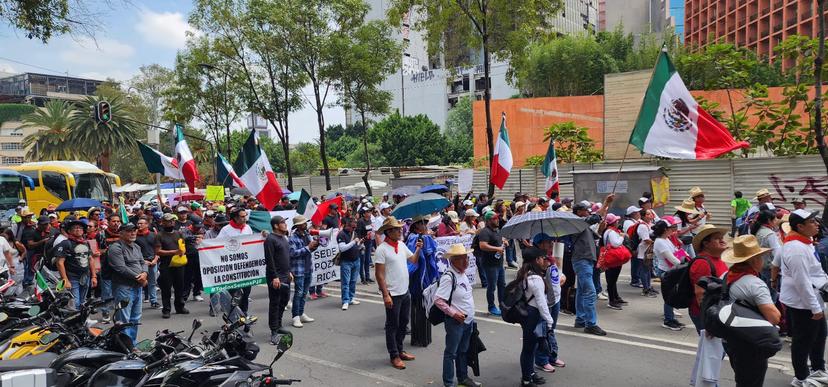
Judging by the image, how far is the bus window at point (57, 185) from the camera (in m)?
26.2

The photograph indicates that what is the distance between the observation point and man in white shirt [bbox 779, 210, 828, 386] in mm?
5547

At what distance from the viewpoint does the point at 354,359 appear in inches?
292

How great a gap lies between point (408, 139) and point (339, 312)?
180 ft

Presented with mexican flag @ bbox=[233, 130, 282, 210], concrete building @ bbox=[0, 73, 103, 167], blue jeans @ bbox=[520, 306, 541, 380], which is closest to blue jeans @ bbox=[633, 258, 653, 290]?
blue jeans @ bbox=[520, 306, 541, 380]

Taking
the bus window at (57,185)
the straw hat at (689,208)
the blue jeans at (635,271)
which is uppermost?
the bus window at (57,185)

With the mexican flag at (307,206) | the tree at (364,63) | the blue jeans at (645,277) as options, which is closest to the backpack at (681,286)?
the blue jeans at (645,277)

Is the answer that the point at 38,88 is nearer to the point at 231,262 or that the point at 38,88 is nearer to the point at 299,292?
the point at 231,262

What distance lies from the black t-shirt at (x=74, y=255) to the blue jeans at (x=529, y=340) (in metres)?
6.63

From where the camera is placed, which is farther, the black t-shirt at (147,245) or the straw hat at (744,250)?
the black t-shirt at (147,245)

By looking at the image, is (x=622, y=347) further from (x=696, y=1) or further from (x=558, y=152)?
(x=696, y=1)

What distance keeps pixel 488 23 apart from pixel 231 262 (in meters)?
14.2

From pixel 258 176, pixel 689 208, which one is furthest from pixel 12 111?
pixel 689 208

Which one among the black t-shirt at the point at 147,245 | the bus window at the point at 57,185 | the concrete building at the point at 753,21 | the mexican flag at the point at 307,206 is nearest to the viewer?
the black t-shirt at the point at 147,245

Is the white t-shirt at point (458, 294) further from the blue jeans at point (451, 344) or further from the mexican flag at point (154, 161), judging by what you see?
the mexican flag at point (154, 161)
